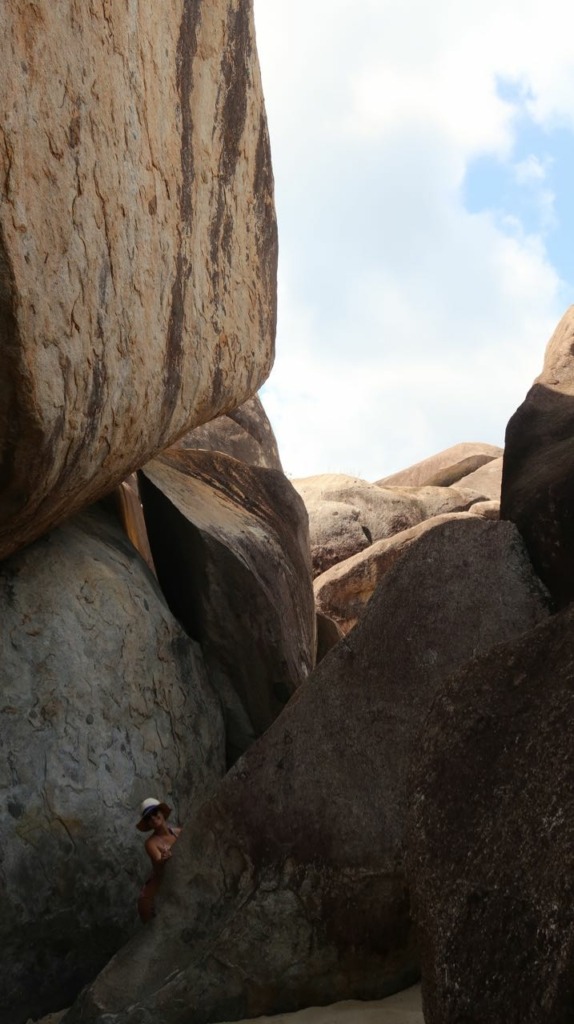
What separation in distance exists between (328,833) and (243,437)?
791cm

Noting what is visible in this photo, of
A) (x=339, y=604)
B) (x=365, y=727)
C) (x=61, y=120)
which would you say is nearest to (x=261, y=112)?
(x=61, y=120)

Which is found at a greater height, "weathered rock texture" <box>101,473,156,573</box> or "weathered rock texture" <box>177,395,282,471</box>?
"weathered rock texture" <box>177,395,282,471</box>

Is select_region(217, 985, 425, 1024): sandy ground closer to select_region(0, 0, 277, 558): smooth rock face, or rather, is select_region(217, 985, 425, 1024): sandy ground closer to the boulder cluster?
the boulder cluster

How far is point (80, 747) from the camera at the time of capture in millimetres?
4953

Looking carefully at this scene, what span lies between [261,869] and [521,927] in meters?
1.84

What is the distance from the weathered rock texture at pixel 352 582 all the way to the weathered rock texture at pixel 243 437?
4.06 feet

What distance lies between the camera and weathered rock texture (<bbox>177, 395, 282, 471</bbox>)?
11.7 meters

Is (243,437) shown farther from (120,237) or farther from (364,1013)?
(364,1013)

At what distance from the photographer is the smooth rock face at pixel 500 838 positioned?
2.51 metres

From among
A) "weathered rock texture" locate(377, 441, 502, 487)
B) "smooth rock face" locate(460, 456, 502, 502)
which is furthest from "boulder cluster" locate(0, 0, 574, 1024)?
"weathered rock texture" locate(377, 441, 502, 487)

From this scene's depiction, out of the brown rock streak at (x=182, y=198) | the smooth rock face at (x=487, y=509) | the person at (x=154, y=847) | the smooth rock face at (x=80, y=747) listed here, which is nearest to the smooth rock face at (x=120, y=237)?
the brown rock streak at (x=182, y=198)

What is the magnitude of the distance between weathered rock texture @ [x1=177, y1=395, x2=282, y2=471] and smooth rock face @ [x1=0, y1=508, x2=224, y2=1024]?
5.96 metres

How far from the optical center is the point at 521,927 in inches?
102


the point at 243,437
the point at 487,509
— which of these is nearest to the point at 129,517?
the point at 243,437
